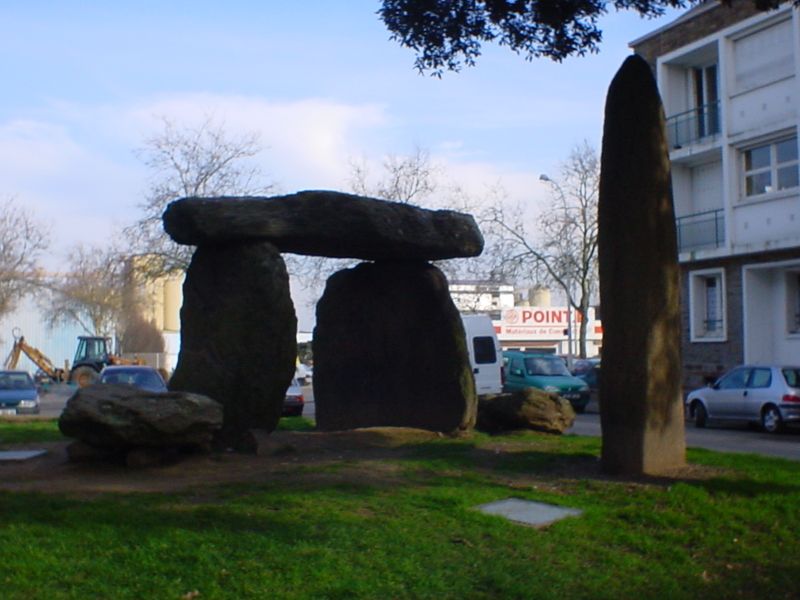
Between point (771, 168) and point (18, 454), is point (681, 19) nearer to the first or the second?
point (771, 168)

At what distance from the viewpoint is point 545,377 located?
28.4 meters

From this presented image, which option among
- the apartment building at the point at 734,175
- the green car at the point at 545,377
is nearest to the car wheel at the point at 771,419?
→ the apartment building at the point at 734,175

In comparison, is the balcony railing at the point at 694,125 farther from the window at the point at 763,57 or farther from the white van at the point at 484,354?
the white van at the point at 484,354

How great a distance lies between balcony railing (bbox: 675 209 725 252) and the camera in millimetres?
29991

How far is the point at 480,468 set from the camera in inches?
426

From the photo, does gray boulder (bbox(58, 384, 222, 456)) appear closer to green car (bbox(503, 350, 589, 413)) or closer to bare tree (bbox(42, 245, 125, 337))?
green car (bbox(503, 350, 589, 413))

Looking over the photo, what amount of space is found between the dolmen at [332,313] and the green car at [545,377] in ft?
42.7

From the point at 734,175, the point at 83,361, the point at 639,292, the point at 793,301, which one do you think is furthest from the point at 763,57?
the point at 83,361

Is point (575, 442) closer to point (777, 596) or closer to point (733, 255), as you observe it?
point (777, 596)

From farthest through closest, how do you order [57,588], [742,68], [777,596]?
1. [742,68]
2. [777,596]
3. [57,588]

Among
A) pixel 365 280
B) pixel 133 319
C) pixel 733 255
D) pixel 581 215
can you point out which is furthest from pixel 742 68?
pixel 133 319

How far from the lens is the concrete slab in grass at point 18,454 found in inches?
457

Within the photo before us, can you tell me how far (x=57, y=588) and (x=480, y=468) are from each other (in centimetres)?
534

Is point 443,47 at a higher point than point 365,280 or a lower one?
higher
